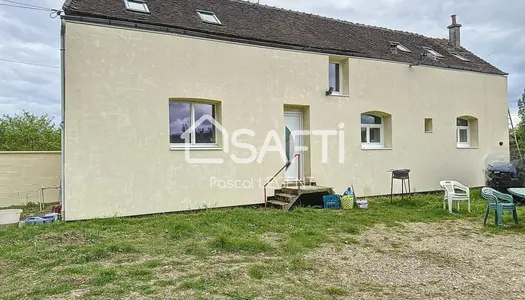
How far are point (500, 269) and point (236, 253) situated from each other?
12.1ft

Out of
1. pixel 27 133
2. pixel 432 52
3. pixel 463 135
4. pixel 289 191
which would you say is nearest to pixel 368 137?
pixel 289 191

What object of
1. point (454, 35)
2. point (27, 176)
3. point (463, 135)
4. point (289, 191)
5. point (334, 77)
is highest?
point (454, 35)

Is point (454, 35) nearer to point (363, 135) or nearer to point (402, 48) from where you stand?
point (402, 48)

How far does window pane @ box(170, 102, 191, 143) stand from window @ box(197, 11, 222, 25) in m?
2.55

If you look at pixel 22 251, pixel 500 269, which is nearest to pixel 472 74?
pixel 500 269

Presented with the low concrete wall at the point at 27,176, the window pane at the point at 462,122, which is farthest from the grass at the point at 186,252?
the window pane at the point at 462,122

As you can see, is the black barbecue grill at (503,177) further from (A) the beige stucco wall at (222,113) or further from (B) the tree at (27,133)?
(B) the tree at (27,133)

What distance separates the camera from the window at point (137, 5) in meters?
8.93

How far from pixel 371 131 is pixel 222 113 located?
5.60 m

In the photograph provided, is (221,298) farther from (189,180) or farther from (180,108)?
(180,108)

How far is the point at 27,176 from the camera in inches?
410

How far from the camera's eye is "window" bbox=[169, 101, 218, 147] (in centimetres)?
895

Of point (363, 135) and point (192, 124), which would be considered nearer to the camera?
point (192, 124)

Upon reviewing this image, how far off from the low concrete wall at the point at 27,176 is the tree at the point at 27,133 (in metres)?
8.24
